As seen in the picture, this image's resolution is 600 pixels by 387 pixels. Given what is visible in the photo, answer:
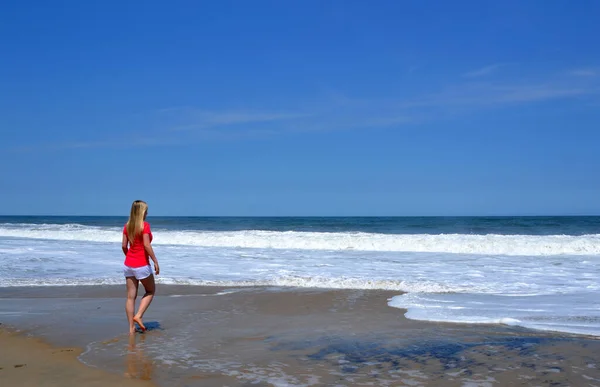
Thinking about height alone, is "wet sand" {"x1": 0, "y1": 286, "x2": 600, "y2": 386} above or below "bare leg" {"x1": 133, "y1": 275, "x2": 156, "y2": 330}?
below

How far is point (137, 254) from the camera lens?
7.12 metres

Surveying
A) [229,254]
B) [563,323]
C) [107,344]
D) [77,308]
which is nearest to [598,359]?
[563,323]

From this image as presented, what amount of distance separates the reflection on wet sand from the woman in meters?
0.64

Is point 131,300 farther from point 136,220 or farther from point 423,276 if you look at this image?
point 423,276

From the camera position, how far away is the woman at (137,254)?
700 centimetres

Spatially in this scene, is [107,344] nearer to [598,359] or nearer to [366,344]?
[366,344]

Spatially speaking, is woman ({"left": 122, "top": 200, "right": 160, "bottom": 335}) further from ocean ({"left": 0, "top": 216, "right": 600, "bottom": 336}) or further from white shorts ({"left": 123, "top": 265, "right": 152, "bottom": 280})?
ocean ({"left": 0, "top": 216, "right": 600, "bottom": 336})

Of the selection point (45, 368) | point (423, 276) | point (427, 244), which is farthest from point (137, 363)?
point (427, 244)

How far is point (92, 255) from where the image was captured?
17641 millimetres

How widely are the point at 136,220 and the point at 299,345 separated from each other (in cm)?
A: 266

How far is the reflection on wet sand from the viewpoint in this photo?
5.00 m

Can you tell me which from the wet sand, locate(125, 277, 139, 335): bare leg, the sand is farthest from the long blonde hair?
the sand

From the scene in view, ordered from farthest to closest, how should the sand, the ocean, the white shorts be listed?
the ocean, the white shorts, the sand

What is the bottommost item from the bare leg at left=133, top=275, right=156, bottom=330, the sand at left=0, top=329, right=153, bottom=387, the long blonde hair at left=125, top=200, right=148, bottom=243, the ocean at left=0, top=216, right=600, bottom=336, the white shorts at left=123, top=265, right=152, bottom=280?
the sand at left=0, top=329, right=153, bottom=387
